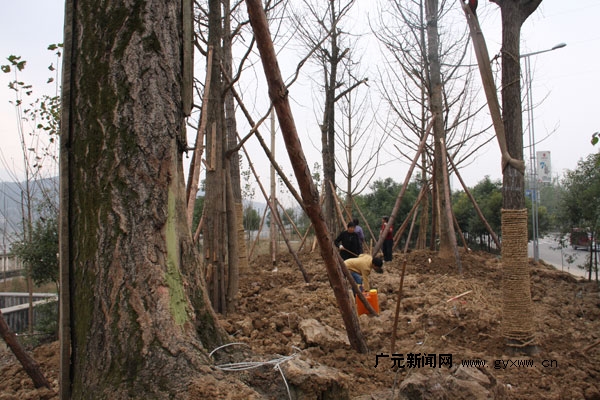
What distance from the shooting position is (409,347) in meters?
3.71

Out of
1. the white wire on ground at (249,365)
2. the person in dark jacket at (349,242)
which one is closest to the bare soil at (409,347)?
the white wire on ground at (249,365)

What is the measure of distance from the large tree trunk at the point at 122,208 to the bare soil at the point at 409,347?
257 mm

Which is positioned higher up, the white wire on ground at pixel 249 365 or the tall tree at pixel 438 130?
the tall tree at pixel 438 130

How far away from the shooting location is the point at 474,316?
14.5ft

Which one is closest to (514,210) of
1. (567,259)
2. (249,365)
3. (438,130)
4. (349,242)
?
(249,365)

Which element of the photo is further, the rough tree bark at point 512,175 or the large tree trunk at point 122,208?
the rough tree bark at point 512,175

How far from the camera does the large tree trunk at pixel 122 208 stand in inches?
65.4

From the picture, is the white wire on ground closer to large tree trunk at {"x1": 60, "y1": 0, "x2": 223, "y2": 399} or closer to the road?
large tree trunk at {"x1": 60, "y1": 0, "x2": 223, "y2": 399}

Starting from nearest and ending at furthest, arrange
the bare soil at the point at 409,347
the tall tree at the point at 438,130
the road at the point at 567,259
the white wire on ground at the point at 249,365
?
the white wire on ground at the point at 249,365 < the bare soil at the point at 409,347 < the tall tree at the point at 438,130 < the road at the point at 567,259

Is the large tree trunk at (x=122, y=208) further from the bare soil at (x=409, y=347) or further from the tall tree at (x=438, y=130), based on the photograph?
the tall tree at (x=438, y=130)

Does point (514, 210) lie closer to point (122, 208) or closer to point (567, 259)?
point (122, 208)

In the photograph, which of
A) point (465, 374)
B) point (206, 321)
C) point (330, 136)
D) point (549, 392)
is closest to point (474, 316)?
point (549, 392)

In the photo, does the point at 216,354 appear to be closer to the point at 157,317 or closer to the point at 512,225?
the point at 157,317

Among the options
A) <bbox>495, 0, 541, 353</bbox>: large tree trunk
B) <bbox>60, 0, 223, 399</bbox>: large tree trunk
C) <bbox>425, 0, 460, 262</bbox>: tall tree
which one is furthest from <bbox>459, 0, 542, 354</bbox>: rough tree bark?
<bbox>425, 0, 460, 262</bbox>: tall tree
